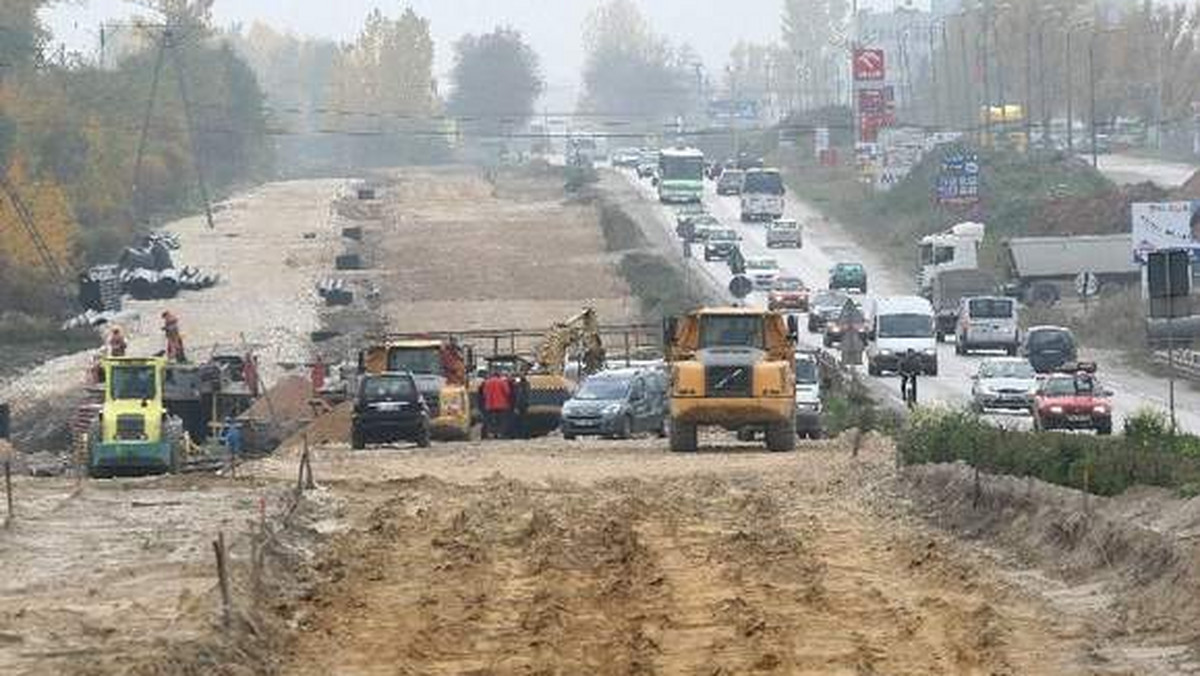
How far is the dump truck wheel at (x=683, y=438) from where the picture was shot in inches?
1859

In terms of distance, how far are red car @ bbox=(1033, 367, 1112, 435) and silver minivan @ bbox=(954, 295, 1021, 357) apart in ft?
79.8

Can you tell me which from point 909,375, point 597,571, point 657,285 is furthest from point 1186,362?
point 597,571

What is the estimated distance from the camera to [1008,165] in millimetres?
144875

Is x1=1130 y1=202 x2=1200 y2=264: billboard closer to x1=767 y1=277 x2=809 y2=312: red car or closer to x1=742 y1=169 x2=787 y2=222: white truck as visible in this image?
x1=767 y1=277 x2=809 y2=312: red car

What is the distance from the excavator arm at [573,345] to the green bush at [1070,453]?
21.7 metres

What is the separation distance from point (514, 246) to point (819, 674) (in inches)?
4197

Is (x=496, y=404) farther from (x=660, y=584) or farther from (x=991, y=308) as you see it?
(x=991, y=308)

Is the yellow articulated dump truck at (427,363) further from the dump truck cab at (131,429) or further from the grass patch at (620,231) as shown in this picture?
the grass patch at (620,231)

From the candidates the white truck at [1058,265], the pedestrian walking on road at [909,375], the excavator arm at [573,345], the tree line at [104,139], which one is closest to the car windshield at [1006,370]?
the pedestrian walking on road at [909,375]

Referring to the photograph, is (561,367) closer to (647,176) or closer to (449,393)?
(449,393)

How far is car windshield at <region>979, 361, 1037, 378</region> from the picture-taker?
64500 millimetres

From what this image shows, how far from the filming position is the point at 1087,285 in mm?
98438

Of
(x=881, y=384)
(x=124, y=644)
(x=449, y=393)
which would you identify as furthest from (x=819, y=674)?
(x=881, y=384)

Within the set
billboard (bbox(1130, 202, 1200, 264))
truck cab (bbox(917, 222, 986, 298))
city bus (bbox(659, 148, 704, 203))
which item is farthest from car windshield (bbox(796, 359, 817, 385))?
city bus (bbox(659, 148, 704, 203))
